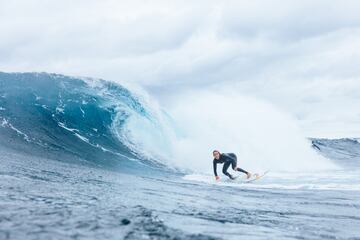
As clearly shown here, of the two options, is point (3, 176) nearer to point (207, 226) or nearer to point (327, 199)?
point (207, 226)

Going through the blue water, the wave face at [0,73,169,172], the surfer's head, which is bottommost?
the blue water

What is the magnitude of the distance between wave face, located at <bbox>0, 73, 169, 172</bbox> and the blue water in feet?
0.38

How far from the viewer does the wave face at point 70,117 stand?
59.8 ft

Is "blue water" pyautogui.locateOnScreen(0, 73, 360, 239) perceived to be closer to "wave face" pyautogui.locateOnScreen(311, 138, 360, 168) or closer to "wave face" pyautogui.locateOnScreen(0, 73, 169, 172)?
"wave face" pyautogui.locateOnScreen(0, 73, 169, 172)

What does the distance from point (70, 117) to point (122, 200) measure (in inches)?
662

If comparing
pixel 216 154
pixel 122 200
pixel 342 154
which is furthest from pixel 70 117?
pixel 342 154

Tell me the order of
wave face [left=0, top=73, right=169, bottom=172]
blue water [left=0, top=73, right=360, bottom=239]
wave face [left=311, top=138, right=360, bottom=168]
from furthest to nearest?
1. wave face [left=311, top=138, right=360, bottom=168]
2. wave face [left=0, top=73, right=169, bottom=172]
3. blue water [left=0, top=73, right=360, bottom=239]

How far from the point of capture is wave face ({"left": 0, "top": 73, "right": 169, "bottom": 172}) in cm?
1822

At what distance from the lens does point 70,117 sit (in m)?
23.6

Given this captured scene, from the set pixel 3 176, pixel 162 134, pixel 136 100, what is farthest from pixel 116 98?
pixel 3 176

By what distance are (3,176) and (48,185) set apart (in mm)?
1279

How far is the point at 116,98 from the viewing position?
90.9ft

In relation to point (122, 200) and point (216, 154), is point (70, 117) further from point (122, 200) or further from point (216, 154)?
point (122, 200)

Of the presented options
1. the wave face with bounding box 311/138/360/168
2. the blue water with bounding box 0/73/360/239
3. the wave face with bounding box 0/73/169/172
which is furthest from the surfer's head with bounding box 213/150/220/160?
the wave face with bounding box 311/138/360/168
